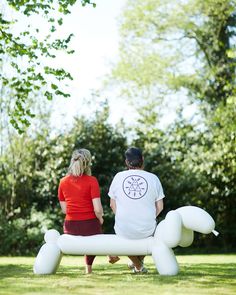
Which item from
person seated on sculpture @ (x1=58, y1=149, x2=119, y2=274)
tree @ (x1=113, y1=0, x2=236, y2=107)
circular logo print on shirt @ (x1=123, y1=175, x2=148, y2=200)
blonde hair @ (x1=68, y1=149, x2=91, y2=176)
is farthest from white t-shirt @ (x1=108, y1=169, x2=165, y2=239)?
tree @ (x1=113, y1=0, x2=236, y2=107)

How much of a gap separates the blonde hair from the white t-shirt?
472mm

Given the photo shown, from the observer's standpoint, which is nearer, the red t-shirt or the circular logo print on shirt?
the circular logo print on shirt

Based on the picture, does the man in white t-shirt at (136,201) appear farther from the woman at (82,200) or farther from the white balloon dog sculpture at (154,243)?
the woman at (82,200)

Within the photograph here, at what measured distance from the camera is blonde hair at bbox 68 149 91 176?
821cm

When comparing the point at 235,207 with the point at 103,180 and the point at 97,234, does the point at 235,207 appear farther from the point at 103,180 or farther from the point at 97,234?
the point at 97,234

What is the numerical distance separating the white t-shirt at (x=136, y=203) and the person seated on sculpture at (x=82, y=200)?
0.31 m

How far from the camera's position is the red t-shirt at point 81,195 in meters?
8.29

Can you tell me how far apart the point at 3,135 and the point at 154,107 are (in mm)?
14243

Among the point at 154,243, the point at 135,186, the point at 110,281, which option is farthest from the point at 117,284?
the point at 135,186

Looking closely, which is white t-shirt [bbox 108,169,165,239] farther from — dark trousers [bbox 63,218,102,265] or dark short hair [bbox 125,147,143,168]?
dark trousers [bbox 63,218,102,265]

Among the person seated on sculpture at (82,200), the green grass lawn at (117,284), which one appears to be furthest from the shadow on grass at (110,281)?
the person seated on sculpture at (82,200)

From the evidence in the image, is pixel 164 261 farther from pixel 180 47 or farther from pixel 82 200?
pixel 180 47

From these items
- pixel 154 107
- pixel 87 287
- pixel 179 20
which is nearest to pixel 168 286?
pixel 87 287

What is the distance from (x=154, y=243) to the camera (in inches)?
310
